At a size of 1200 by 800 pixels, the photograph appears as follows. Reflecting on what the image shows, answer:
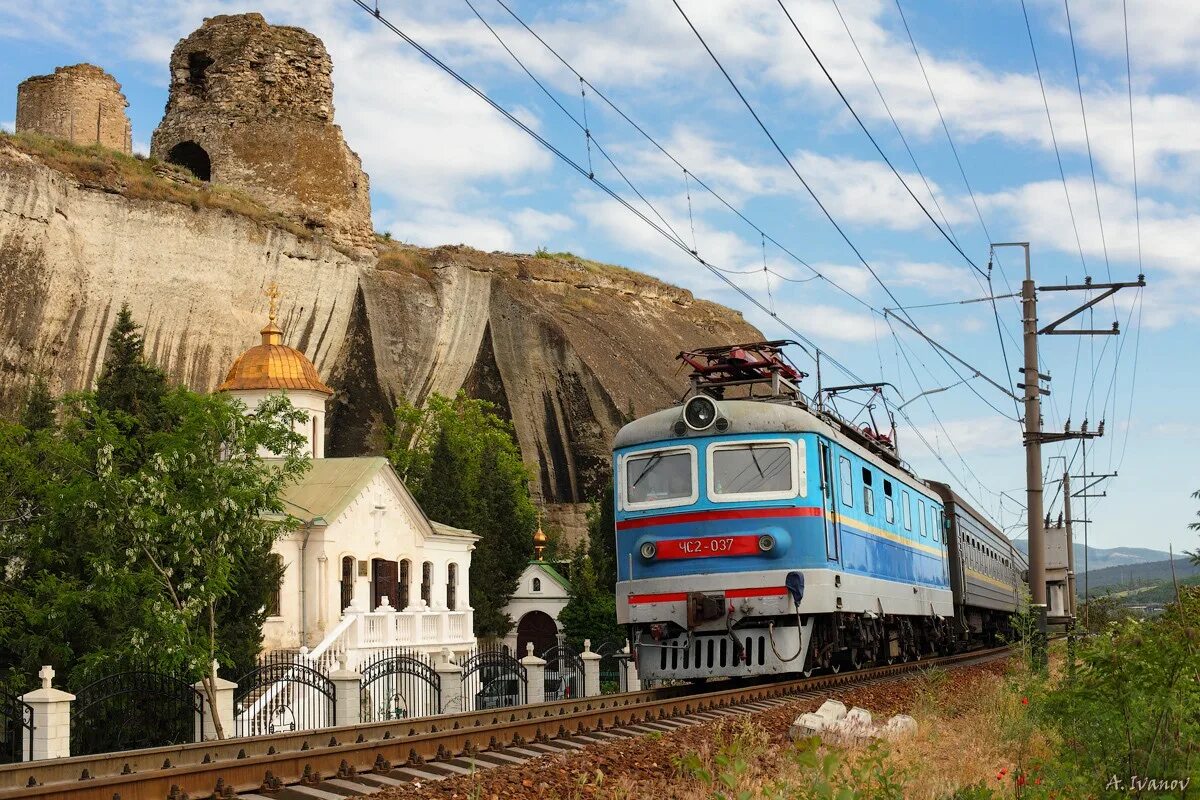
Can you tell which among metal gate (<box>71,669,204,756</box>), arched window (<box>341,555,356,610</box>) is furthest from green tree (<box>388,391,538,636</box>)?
metal gate (<box>71,669,204,756</box>)

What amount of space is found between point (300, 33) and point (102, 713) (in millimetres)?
53371

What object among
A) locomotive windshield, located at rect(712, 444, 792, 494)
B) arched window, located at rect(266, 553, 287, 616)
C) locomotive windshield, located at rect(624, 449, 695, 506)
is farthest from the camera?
arched window, located at rect(266, 553, 287, 616)

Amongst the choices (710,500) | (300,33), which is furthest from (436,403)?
(710,500)

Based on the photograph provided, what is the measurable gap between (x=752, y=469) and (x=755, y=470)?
0.13 ft

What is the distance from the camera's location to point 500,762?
10.9 metres

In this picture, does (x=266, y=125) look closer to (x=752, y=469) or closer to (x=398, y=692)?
(x=398, y=692)

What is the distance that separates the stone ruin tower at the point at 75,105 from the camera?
6278 cm

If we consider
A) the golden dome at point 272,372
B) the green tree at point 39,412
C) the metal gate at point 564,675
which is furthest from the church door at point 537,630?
the metal gate at point 564,675

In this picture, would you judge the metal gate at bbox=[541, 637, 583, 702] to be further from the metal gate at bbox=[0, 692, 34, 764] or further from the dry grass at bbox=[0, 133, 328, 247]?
the dry grass at bbox=[0, 133, 328, 247]

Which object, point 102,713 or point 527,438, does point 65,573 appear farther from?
point 527,438

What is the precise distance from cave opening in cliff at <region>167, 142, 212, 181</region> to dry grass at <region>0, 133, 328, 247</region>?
A: 7209mm

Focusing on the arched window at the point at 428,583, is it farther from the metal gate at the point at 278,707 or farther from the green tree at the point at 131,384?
the metal gate at the point at 278,707

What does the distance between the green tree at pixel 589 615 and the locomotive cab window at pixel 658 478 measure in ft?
96.8

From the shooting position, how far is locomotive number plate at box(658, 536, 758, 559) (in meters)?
17.0
